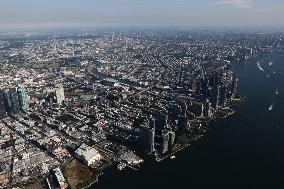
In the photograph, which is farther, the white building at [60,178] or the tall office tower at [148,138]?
the tall office tower at [148,138]

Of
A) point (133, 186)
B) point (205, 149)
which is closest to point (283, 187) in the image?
point (205, 149)

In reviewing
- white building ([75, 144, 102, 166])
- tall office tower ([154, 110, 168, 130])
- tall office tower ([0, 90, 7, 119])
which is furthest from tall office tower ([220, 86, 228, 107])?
tall office tower ([0, 90, 7, 119])

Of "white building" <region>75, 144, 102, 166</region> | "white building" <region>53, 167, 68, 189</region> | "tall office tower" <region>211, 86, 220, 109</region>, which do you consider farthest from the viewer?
"tall office tower" <region>211, 86, 220, 109</region>

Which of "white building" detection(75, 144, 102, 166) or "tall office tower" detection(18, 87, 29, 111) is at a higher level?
"tall office tower" detection(18, 87, 29, 111)

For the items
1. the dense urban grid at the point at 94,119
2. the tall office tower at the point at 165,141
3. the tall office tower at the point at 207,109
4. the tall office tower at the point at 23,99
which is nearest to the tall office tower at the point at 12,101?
the dense urban grid at the point at 94,119

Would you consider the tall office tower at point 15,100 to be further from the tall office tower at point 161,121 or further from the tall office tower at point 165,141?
the tall office tower at point 165,141

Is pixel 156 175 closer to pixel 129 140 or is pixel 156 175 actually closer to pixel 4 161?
pixel 129 140

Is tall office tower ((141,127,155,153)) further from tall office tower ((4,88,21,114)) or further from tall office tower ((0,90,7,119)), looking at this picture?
tall office tower ((0,90,7,119))

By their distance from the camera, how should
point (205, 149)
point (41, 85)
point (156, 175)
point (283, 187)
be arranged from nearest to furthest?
1. point (283, 187)
2. point (156, 175)
3. point (205, 149)
4. point (41, 85)

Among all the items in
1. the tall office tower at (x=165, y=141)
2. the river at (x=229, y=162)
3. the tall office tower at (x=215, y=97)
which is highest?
the tall office tower at (x=215, y=97)
